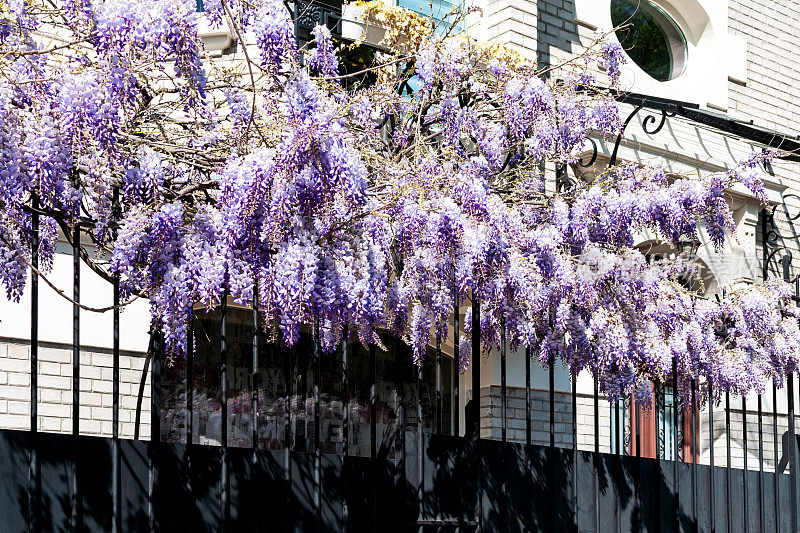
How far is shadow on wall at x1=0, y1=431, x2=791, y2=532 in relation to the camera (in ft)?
16.6

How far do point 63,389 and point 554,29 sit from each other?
6408 millimetres

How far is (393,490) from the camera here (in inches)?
250

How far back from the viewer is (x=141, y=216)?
17.0ft

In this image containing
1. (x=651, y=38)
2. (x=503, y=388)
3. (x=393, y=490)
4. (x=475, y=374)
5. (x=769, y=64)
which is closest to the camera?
(x=393, y=490)

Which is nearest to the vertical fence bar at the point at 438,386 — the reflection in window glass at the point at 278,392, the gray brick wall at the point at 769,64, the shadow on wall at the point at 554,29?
the reflection in window glass at the point at 278,392

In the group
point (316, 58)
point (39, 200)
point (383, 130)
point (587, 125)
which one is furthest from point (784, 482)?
point (39, 200)

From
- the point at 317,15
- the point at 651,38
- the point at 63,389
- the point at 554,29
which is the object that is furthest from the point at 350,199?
the point at 651,38

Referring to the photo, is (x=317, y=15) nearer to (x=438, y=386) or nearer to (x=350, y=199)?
(x=438, y=386)

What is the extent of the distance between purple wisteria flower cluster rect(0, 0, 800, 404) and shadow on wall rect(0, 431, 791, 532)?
669 mm

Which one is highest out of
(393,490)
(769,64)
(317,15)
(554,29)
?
(769,64)

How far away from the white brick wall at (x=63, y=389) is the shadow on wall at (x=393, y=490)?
3575 millimetres

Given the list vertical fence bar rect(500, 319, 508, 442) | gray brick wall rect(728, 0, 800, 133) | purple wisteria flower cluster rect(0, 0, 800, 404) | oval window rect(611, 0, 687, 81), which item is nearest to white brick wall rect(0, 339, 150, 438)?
purple wisteria flower cluster rect(0, 0, 800, 404)

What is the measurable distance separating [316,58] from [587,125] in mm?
2672

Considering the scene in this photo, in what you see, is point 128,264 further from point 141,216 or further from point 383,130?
point 383,130
